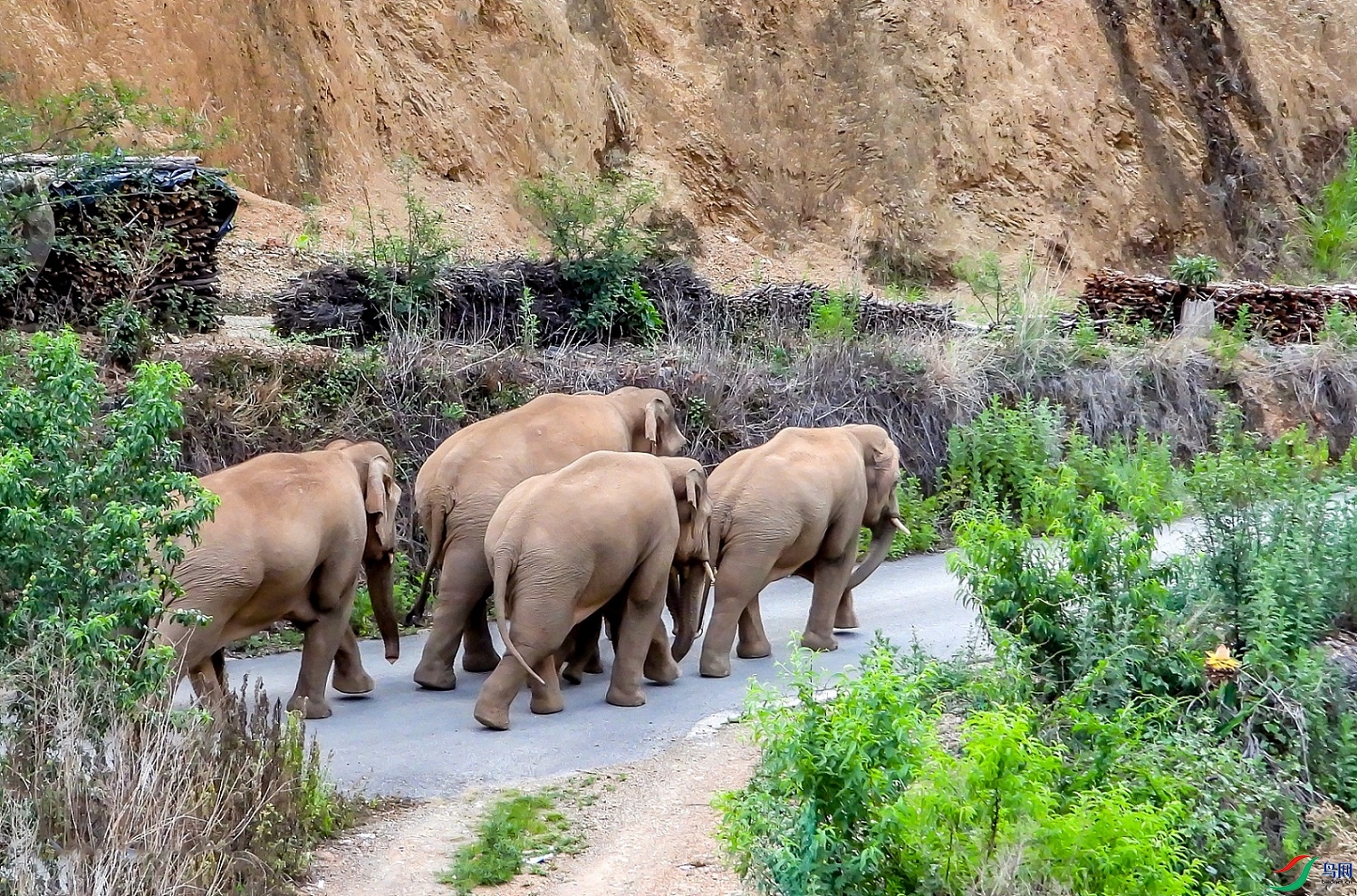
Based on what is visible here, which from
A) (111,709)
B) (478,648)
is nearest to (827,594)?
(478,648)

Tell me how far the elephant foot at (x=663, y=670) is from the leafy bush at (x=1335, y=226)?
80.1 feet

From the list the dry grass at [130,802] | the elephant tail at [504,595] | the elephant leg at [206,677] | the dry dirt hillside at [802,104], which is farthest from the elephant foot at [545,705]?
the dry dirt hillside at [802,104]

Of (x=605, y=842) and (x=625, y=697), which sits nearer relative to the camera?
(x=605, y=842)

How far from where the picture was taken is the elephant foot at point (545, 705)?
834 centimetres

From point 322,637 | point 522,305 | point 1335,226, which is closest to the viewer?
point 322,637

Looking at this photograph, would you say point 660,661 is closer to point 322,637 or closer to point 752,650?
point 752,650

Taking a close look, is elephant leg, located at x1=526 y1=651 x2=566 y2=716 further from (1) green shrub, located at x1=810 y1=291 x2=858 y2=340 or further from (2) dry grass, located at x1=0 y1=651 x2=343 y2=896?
(1) green shrub, located at x1=810 y1=291 x2=858 y2=340

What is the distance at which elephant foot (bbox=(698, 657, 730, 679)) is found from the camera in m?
9.16

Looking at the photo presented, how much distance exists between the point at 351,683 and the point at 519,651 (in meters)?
1.33

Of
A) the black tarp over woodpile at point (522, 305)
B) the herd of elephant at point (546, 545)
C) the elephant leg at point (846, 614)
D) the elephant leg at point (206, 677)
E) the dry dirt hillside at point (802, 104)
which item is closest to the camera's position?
the elephant leg at point (206, 677)

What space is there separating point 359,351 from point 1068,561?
726 cm

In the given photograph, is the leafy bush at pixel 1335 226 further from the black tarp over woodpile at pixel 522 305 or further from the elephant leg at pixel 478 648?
the elephant leg at pixel 478 648

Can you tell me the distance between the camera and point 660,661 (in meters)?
9.02

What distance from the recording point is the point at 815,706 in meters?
5.52
